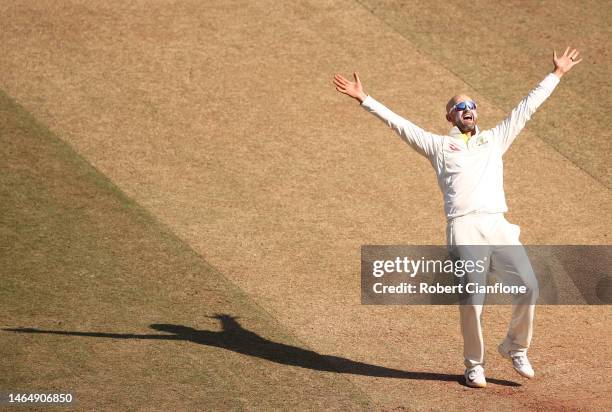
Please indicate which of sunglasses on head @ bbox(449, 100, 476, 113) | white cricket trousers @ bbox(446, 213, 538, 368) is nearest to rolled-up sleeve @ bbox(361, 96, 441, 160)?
sunglasses on head @ bbox(449, 100, 476, 113)

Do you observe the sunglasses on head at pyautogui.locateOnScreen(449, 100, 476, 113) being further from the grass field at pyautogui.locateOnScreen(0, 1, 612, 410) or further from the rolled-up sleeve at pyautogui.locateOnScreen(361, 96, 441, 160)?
the grass field at pyautogui.locateOnScreen(0, 1, 612, 410)

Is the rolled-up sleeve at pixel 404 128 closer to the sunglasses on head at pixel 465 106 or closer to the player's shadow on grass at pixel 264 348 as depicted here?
the sunglasses on head at pixel 465 106

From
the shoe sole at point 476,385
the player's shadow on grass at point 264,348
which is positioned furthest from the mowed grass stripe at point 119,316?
the shoe sole at point 476,385

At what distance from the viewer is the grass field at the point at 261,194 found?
11148 millimetres

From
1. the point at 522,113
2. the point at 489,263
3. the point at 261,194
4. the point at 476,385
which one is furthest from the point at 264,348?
the point at 522,113

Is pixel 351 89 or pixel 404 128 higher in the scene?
pixel 351 89

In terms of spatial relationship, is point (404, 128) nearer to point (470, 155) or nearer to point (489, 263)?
point (470, 155)

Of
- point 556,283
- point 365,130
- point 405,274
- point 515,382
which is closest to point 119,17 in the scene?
point 365,130

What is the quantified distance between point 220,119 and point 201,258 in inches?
127

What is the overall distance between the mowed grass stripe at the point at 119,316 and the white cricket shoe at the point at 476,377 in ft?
3.49

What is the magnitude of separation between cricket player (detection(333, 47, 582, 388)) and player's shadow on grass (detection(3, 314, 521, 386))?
592mm

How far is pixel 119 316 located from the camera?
12055 millimetres

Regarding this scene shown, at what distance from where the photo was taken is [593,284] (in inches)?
508

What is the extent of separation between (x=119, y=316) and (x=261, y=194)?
307cm
